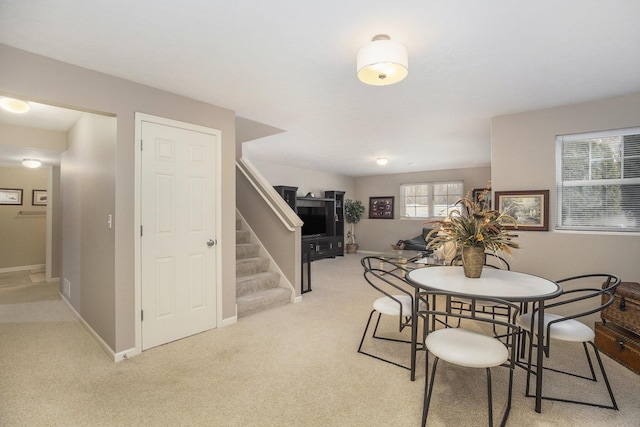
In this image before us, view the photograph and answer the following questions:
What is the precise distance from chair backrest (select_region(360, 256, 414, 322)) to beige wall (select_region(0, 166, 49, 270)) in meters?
6.81

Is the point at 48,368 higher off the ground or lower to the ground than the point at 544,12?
lower

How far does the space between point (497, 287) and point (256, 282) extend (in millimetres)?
2809

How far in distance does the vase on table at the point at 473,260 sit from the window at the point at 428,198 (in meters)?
5.69

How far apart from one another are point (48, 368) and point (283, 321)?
78.4 inches

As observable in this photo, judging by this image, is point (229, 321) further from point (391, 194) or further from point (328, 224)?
point (391, 194)

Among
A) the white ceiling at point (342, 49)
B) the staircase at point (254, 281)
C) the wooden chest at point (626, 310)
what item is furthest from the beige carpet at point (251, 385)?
the white ceiling at point (342, 49)

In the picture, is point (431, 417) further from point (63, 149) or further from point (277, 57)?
point (63, 149)

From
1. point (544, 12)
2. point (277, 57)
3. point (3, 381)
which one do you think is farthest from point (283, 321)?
point (544, 12)

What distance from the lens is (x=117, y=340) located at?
2.53 metres

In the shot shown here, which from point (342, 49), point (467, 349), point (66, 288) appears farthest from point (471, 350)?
point (66, 288)

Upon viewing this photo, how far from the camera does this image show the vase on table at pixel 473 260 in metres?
2.25

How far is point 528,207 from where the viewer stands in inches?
131

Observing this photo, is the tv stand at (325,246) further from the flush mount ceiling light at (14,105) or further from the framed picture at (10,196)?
the framed picture at (10,196)

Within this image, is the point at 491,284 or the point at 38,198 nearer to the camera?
the point at 491,284
